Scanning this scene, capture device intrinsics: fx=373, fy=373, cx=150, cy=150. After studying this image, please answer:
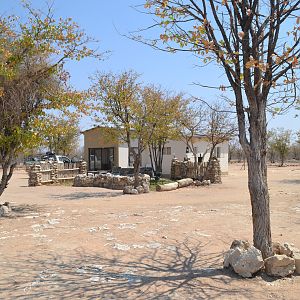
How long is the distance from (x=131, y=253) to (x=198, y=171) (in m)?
18.6

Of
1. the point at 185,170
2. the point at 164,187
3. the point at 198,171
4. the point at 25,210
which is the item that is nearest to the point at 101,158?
the point at 185,170

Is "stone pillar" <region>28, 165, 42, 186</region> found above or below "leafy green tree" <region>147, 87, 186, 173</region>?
below

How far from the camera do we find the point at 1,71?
30.4 ft

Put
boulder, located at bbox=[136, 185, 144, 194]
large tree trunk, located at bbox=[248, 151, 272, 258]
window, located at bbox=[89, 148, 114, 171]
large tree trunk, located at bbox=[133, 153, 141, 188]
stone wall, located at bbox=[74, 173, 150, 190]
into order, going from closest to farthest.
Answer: large tree trunk, located at bbox=[248, 151, 272, 258], boulder, located at bbox=[136, 185, 144, 194], large tree trunk, located at bbox=[133, 153, 141, 188], stone wall, located at bbox=[74, 173, 150, 190], window, located at bbox=[89, 148, 114, 171]

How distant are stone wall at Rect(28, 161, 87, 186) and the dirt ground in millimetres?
11592

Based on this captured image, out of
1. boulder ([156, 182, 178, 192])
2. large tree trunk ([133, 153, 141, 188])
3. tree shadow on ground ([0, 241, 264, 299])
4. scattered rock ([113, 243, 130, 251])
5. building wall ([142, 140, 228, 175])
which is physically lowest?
tree shadow on ground ([0, 241, 264, 299])

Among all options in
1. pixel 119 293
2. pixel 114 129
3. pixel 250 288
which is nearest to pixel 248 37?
pixel 250 288

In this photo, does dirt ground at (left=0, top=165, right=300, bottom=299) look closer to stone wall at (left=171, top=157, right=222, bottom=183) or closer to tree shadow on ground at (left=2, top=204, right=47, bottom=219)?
tree shadow on ground at (left=2, top=204, right=47, bottom=219)

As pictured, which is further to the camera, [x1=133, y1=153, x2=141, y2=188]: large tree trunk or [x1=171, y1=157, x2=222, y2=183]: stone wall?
[x1=171, y1=157, x2=222, y2=183]: stone wall

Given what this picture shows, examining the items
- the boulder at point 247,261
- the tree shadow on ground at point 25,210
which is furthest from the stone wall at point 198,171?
the boulder at point 247,261

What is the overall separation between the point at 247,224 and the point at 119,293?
5419 mm

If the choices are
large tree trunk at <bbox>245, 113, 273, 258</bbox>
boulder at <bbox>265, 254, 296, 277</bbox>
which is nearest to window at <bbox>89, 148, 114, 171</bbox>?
large tree trunk at <bbox>245, 113, 273, 258</bbox>

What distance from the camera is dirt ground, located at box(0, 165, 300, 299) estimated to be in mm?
4828

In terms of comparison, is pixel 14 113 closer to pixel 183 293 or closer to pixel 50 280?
pixel 50 280
